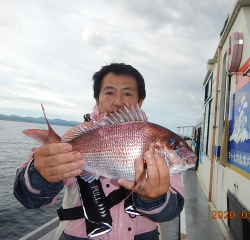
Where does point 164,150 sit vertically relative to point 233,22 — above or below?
below

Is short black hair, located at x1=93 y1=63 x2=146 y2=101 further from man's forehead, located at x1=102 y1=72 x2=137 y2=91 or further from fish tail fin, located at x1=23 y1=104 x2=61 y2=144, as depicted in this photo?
fish tail fin, located at x1=23 y1=104 x2=61 y2=144

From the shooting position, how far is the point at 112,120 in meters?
2.13

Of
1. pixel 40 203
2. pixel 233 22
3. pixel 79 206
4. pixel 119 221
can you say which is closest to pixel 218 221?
pixel 119 221

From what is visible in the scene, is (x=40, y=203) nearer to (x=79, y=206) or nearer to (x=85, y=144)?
(x=79, y=206)

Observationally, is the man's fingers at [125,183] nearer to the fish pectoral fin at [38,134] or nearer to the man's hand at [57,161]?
the man's hand at [57,161]

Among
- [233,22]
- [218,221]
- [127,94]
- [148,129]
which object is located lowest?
[218,221]

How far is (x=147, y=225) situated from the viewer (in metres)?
2.41

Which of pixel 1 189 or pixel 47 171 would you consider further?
pixel 1 189

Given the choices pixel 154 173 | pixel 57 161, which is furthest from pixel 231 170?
pixel 57 161

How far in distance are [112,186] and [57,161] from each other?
1.00 meters

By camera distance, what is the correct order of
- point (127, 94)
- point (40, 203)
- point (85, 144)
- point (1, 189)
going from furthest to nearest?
point (1, 189) < point (127, 94) < point (40, 203) < point (85, 144)

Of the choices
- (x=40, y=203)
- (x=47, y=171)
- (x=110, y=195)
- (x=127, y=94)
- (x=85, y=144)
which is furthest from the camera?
(x=127, y=94)

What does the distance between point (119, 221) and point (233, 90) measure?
426cm

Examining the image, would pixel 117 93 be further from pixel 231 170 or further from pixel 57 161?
pixel 231 170
